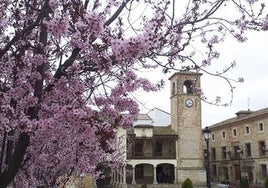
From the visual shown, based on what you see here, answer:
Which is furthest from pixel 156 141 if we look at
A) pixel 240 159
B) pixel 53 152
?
pixel 53 152

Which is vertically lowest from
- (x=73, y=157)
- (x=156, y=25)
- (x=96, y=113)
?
(x=73, y=157)

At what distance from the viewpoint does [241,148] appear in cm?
5134

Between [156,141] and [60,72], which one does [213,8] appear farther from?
[156,141]

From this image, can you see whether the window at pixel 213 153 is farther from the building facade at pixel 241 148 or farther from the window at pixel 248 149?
the window at pixel 248 149

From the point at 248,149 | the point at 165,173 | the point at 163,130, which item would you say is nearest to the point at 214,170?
the point at 248,149

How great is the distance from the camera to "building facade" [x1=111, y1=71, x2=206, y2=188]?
46250 mm

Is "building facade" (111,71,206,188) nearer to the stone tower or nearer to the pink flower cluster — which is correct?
the stone tower

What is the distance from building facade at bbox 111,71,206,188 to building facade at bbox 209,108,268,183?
16.9 ft

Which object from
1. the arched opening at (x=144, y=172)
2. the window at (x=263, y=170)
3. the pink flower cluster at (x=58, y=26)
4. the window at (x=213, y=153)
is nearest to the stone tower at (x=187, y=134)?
the arched opening at (x=144, y=172)

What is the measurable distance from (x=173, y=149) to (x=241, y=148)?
8735 mm

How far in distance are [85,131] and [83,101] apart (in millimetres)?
435

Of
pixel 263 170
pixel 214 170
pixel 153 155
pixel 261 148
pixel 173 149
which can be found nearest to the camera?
pixel 263 170

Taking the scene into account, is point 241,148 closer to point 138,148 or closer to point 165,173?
point 165,173

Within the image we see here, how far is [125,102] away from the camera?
209 inches
